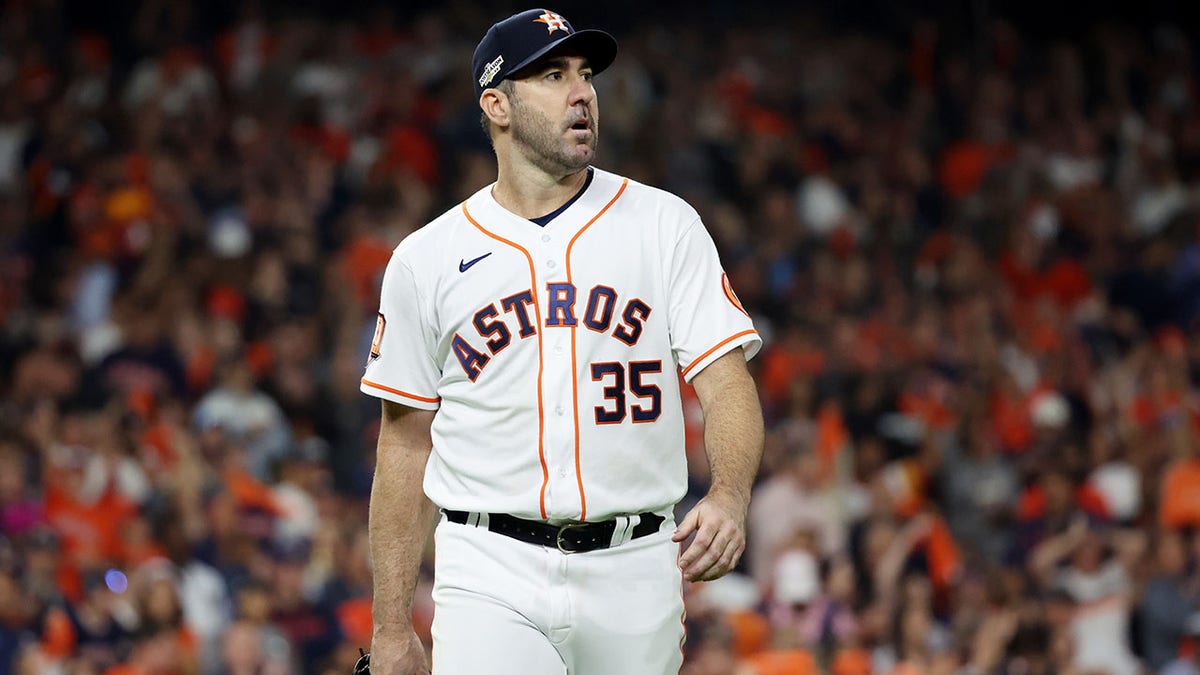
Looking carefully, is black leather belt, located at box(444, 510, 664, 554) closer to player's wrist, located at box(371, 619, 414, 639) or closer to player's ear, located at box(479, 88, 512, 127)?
player's wrist, located at box(371, 619, 414, 639)

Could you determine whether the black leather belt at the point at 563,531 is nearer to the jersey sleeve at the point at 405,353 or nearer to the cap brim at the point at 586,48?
the jersey sleeve at the point at 405,353

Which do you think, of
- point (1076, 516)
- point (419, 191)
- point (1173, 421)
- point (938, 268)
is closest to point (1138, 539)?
point (1076, 516)

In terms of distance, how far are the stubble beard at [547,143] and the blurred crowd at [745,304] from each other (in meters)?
4.66

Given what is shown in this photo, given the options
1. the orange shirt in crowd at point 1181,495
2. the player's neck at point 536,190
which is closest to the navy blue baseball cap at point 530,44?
the player's neck at point 536,190

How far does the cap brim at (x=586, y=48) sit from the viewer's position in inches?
149

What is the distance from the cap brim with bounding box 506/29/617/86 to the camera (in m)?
3.78

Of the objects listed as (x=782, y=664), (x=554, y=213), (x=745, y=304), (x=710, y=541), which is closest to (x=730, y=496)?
(x=710, y=541)

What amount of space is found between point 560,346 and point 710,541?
67 centimetres

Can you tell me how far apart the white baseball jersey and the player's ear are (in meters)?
0.22

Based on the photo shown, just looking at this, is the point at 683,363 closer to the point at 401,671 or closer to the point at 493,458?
the point at 493,458

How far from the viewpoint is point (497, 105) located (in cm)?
394

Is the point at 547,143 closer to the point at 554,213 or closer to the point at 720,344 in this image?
the point at 554,213

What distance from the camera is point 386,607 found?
3.86 meters

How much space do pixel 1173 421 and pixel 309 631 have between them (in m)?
5.23
